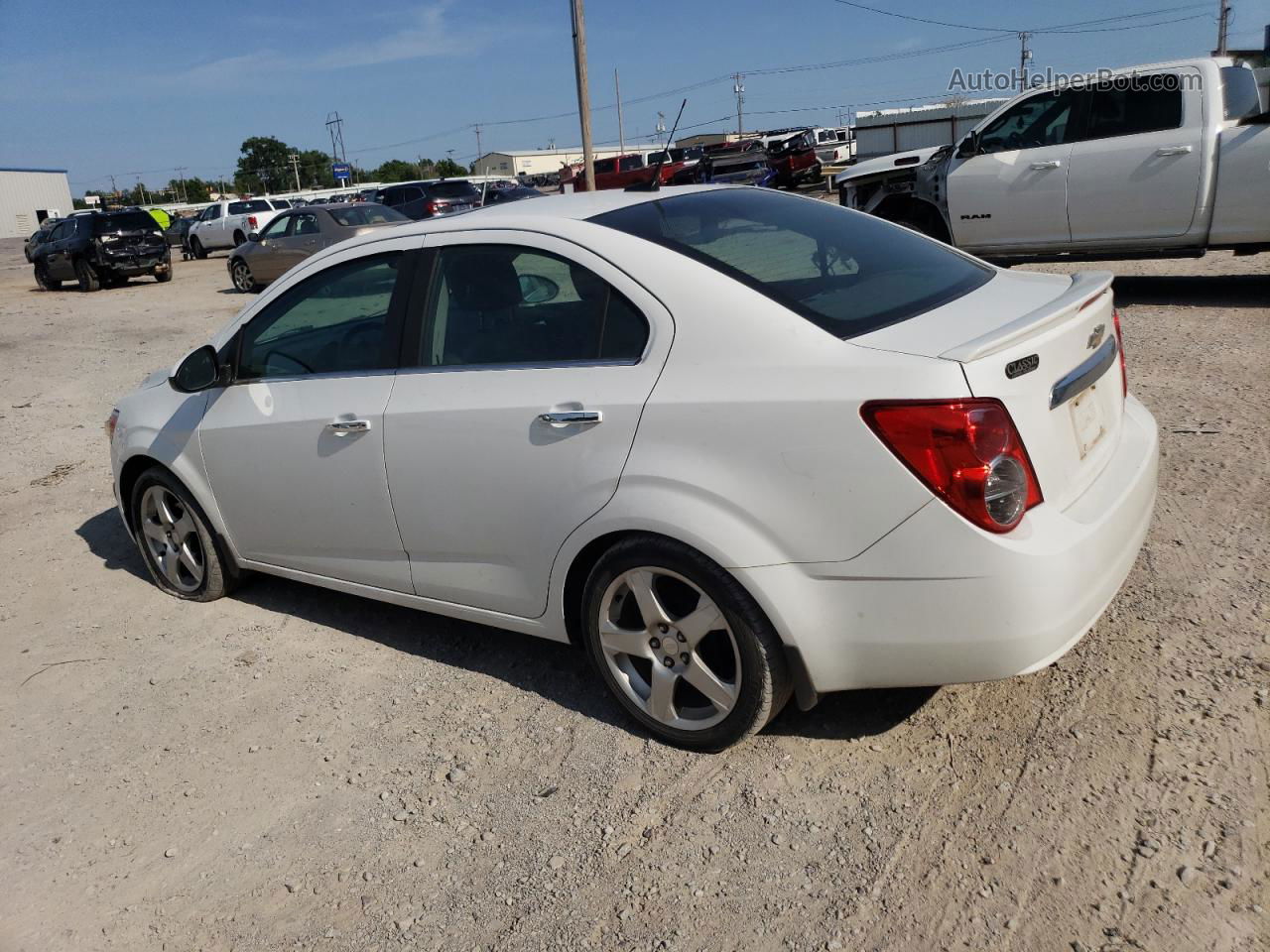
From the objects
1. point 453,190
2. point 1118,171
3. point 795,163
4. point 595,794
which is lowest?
point 595,794

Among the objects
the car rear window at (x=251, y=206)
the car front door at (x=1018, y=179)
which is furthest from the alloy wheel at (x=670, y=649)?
the car rear window at (x=251, y=206)

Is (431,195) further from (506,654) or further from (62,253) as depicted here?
(506,654)

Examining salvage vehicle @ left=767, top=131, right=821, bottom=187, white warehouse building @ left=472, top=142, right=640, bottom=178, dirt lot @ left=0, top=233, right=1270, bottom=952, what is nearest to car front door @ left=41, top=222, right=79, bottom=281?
salvage vehicle @ left=767, top=131, right=821, bottom=187

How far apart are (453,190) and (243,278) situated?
11.5 m

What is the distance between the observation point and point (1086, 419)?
2924mm

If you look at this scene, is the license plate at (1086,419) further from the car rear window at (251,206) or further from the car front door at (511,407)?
the car rear window at (251,206)

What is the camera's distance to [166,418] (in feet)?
14.8

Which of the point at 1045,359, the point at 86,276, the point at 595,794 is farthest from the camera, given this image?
the point at 86,276

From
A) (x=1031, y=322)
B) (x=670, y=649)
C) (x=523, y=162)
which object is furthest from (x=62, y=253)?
(x=523, y=162)

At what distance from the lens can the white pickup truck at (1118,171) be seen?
27.8 feet

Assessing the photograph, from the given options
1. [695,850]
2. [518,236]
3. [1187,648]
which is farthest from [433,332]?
[1187,648]

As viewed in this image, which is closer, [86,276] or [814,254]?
[814,254]

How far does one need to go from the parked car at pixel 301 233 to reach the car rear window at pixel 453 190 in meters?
10.8

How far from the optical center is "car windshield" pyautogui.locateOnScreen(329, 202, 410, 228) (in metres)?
18.8
